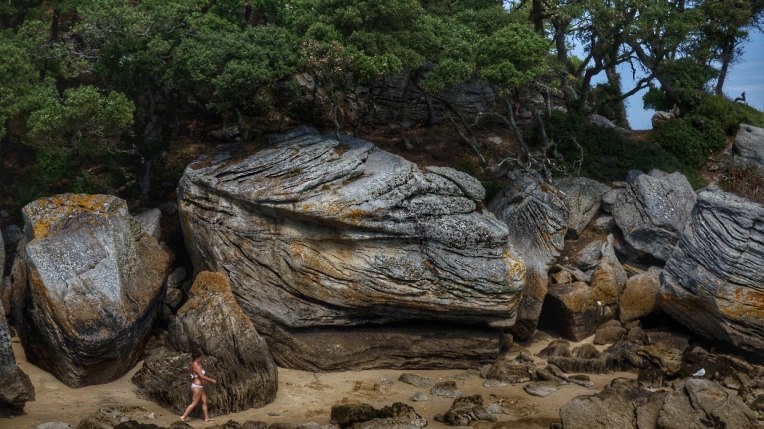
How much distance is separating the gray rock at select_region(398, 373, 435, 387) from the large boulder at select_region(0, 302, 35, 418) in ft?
31.4

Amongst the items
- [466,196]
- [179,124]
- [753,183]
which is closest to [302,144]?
[466,196]

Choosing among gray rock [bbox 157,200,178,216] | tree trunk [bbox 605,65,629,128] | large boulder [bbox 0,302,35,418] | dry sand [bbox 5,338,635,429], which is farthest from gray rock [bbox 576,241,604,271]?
large boulder [bbox 0,302,35,418]

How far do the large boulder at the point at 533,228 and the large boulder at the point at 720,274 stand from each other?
3661mm

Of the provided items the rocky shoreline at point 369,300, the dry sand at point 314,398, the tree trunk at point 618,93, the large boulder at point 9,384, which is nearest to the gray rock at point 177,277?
the rocky shoreline at point 369,300

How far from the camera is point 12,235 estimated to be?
1004 inches

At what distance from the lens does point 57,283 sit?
1995 cm

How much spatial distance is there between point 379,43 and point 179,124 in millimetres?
9128

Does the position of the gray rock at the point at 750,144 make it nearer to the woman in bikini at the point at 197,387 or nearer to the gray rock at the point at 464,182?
the gray rock at the point at 464,182

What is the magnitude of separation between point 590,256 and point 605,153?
6.32 m

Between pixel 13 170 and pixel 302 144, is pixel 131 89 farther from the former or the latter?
pixel 302 144

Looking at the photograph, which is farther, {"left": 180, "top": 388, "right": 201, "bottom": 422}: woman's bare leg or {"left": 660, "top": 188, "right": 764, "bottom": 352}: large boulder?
{"left": 660, "top": 188, "right": 764, "bottom": 352}: large boulder

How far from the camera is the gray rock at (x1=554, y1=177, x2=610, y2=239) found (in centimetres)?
2772

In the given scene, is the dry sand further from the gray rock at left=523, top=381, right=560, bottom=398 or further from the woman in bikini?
the woman in bikini

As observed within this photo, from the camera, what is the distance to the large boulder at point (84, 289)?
1958 cm
